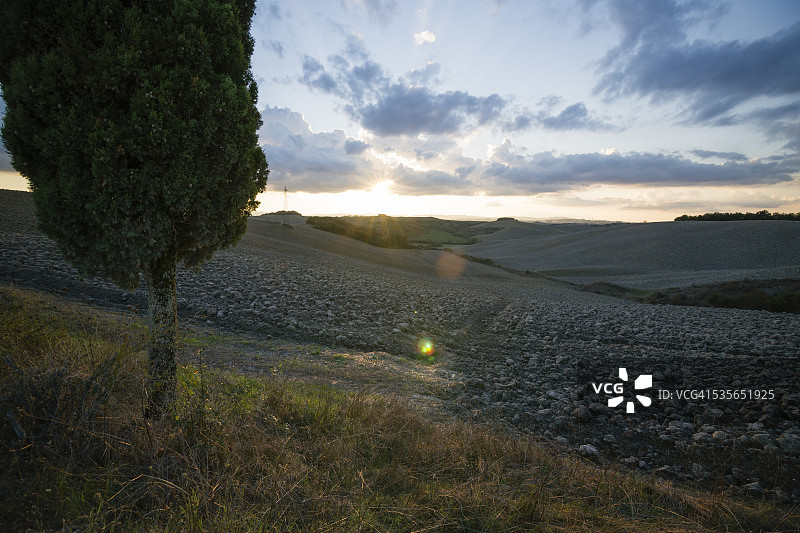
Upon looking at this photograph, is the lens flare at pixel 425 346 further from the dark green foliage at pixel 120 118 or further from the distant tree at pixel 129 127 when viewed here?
the dark green foliage at pixel 120 118

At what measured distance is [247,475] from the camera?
3760mm

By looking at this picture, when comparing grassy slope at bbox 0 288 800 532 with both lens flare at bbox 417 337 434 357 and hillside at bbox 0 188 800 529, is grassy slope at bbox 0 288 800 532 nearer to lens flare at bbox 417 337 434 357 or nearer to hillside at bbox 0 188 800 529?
hillside at bbox 0 188 800 529

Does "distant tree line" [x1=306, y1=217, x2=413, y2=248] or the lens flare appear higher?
"distant tree line" [x1=306, y1=217, x2=413, y2=248]

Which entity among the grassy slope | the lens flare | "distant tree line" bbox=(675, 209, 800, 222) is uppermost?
"distant tree line" bbox=(675, 209, 800, 222)

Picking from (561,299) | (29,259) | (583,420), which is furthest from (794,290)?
(29,259)

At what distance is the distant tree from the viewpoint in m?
4.14

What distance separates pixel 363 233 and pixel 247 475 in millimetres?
49487

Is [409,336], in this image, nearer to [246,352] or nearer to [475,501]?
[246,352]

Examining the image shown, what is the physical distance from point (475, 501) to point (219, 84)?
19.5 feet

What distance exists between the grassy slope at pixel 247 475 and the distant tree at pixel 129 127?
2.49 feet

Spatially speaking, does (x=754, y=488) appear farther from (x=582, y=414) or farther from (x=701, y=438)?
(x=582, y=414)

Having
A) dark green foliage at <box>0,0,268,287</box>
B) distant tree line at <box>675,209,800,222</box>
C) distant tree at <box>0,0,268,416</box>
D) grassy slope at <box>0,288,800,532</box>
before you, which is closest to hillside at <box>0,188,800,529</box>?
grassy slope at <box>0,288,800,532</box>

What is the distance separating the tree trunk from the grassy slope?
25 cm

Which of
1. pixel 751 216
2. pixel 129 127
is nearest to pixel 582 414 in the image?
pixel 129 127
